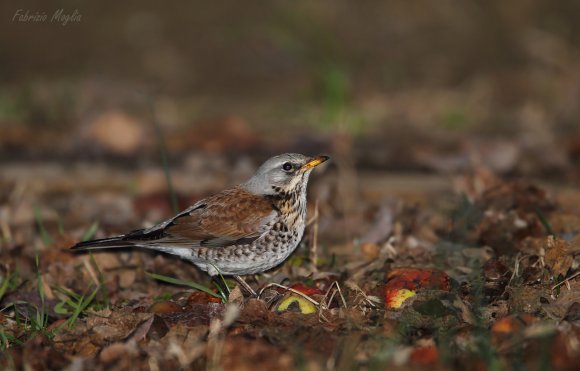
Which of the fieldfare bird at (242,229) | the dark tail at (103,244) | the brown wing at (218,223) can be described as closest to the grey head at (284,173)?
the fieldfare bird at (242,229)

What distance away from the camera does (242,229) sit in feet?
22.1

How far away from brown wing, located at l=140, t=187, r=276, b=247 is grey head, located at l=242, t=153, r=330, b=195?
0.16 metres

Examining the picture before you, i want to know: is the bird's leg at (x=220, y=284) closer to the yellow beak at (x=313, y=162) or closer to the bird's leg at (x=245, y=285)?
the bird's leg at (x=245, y=285)

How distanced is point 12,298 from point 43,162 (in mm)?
4148

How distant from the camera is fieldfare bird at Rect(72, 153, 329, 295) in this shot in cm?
650

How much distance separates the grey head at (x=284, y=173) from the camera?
22.9 feet

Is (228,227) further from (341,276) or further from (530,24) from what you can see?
(530,24)

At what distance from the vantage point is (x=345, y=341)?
4.71 meters

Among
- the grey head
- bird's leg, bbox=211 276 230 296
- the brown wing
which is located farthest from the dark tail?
the grey head

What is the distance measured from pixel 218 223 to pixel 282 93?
6.47 meters
